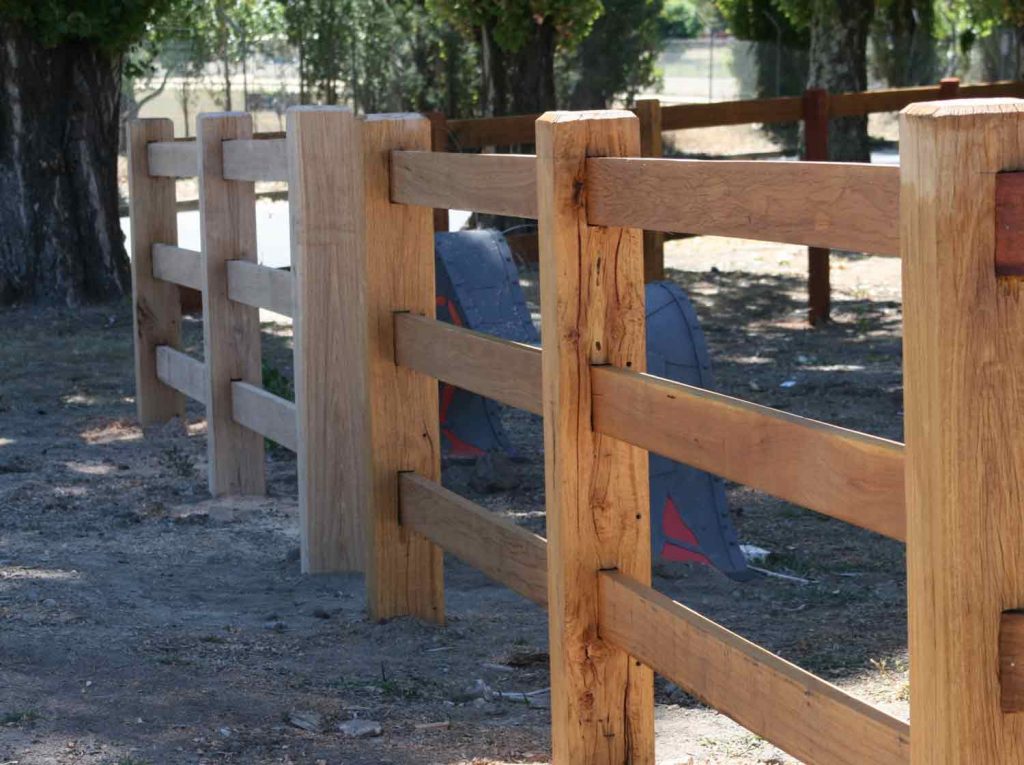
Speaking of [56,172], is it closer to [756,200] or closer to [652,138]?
[652,138]

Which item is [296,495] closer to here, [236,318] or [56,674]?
[236,318]

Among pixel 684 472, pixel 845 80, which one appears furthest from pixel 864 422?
pixel 845 80

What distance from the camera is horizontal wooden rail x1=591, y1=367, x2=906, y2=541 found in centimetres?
209

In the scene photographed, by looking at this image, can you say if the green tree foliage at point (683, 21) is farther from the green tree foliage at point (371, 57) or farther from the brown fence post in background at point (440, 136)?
the brown fence post in background at point (440, 136)

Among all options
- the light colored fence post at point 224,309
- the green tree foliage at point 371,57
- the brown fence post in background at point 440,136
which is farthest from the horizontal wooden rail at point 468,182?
the green tree foliage at point 371,57

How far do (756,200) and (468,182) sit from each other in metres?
1.27

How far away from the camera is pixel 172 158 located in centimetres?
671

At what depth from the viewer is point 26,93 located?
10742mm

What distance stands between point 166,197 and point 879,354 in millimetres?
4483

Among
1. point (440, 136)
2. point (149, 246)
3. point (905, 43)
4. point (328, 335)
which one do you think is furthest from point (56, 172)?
point (905, 43)

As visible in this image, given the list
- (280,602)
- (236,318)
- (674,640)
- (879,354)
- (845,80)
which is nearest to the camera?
(674,640)

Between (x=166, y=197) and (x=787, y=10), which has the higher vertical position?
(x=787, y=10)

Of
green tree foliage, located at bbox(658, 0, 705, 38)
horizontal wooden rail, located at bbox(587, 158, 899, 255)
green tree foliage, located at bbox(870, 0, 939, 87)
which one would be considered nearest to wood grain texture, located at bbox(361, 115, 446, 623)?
horizontal wooden rail, located at bbox(587, 158, 899, 255)

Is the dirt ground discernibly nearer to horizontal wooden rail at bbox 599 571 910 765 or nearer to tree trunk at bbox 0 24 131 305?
horizontal wooden rail at bbox 599 571 910 765
